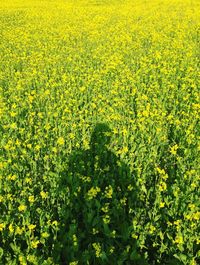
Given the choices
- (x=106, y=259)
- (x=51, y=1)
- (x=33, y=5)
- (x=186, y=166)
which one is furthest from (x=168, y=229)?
(x=51, y=1)

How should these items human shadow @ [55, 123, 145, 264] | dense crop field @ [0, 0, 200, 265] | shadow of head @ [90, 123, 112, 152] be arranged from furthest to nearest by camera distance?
shadow of head @ [90, 123, 112, 152] < dense crop field @ [0, 0, 200, 265] < human shadow @ [55, 123, 145, 264]

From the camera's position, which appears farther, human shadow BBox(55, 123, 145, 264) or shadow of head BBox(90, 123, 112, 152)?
shadow of head BBox(90, 123, 112, 152)

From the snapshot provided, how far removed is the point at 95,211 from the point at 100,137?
4.89 feet

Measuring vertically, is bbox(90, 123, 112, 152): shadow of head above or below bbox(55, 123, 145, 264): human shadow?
above

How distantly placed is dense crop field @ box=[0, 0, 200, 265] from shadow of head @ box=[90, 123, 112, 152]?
0.02m

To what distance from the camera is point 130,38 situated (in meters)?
12.7

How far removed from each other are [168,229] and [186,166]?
55.6 inches

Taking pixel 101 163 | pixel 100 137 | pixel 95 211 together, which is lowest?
pixel 95 211

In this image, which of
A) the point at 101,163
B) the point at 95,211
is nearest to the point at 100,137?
the point at 101,163

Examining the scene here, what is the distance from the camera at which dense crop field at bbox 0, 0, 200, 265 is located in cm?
368

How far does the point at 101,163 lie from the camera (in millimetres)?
5004

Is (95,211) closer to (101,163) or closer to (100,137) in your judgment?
(101,163)

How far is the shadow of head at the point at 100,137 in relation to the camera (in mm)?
5119

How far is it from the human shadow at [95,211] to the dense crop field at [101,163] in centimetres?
2
